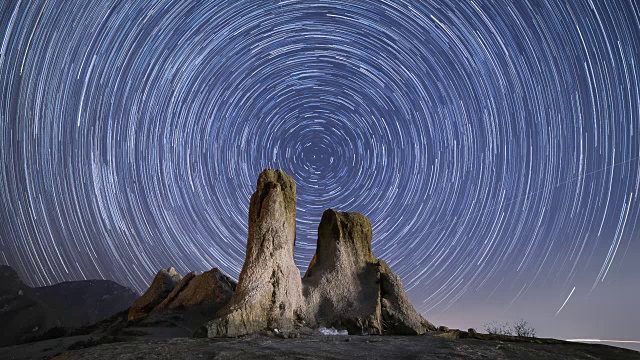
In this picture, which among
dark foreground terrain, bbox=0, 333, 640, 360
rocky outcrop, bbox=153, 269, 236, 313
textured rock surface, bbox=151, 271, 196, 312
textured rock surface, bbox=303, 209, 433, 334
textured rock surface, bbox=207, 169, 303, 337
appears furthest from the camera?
textured rock surface, bbox=151, 271, 196, 312

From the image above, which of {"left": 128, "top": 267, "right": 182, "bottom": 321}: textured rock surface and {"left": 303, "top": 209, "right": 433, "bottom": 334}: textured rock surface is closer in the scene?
{"left": 303, "top": 209, "right": 433, "bottom": 334}: textured rock surface

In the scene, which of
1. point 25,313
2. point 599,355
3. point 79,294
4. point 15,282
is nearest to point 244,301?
point 599,355

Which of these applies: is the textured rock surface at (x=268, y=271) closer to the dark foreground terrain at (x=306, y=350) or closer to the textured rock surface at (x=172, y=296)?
the dark foreground terrain at (x=306, y=350)

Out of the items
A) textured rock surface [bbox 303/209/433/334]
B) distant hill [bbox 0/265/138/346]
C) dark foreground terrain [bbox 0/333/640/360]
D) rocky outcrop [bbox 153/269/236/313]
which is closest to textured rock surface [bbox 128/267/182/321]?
rocky outcrop [bbox 153/269/236/313]

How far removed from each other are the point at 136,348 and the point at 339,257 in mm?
12557

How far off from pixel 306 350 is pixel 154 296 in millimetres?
17421

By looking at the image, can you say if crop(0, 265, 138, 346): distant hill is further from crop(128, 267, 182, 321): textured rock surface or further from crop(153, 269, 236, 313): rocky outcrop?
crop(153, 269, 236, 313): rocky outcrop

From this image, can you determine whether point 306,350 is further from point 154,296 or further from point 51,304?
point 51,304

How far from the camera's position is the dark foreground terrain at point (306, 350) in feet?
32.2

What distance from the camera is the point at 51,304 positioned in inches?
2453

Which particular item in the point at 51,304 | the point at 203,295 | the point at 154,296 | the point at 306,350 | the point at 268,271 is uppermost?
the point at 51,304

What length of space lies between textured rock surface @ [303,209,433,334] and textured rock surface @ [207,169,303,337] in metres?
1.57

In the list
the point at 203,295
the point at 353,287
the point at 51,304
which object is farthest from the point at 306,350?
the point at 51,304

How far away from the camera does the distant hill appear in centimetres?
5062
